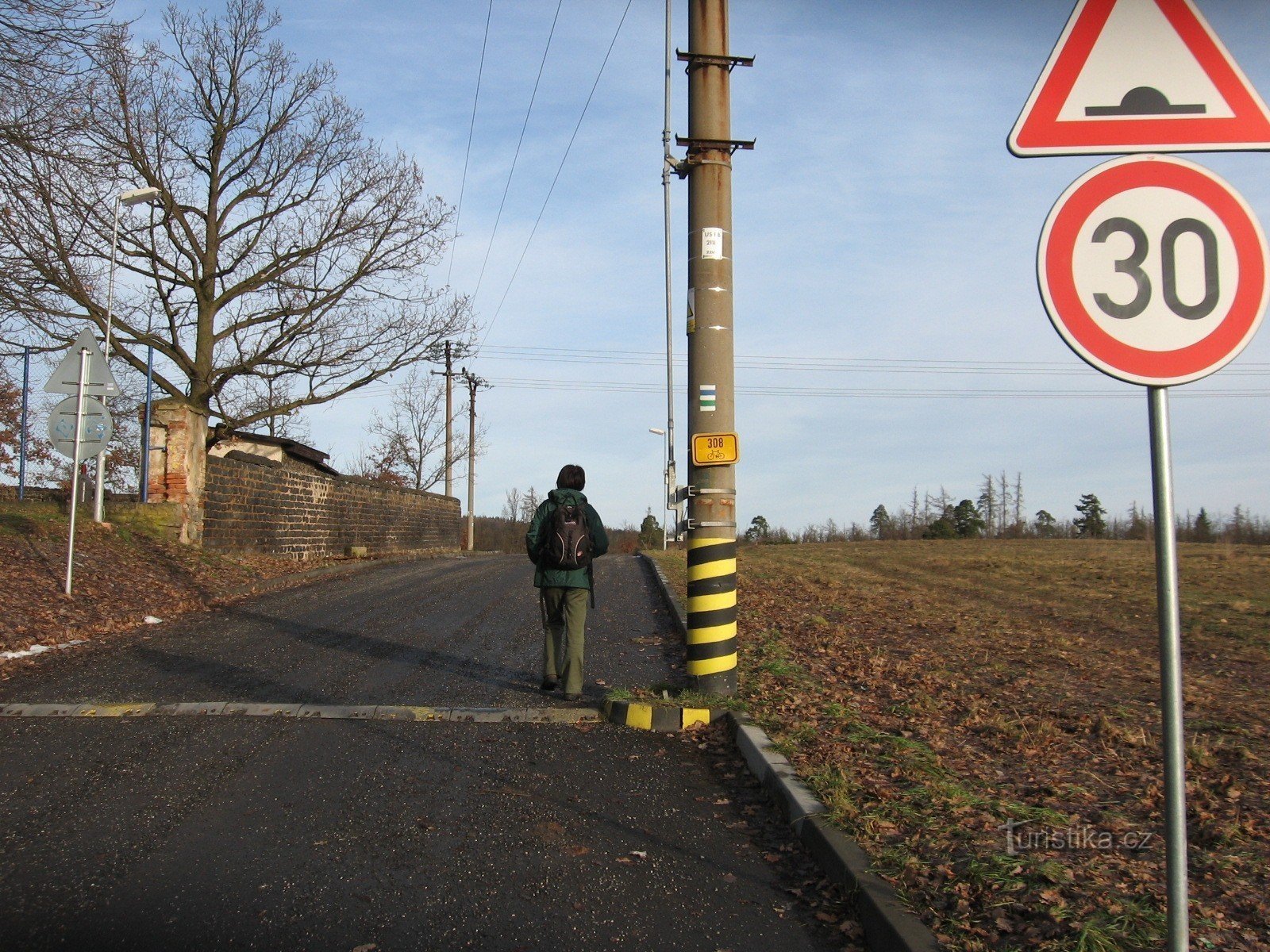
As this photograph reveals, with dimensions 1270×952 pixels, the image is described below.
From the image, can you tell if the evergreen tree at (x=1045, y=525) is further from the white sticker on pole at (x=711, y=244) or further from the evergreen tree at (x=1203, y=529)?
the white sticker on pole at (x=711, y=244)

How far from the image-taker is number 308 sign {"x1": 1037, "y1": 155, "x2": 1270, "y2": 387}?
2488 millimetres

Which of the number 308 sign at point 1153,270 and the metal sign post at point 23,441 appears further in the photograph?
the metal sign post at point 23,441

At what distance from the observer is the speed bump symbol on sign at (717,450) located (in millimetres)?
6727

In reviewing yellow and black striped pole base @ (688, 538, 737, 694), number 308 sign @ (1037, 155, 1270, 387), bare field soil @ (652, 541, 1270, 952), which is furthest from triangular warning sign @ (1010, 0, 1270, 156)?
yellow and black striped pole base @ (688, 538, 737, 694)

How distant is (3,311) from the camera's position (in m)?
18.8

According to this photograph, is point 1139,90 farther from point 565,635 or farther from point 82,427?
point 82,427

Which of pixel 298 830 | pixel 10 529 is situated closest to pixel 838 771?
pixel 298 830

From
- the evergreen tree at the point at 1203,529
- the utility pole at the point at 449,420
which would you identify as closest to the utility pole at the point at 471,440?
the utility pole at the point at 449,420

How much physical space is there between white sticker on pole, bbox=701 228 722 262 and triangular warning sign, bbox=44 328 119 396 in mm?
7763

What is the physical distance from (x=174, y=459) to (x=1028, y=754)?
13.8 metres

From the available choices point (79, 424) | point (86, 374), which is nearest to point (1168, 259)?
point (79, 424)

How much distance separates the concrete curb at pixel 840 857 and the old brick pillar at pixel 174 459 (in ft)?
40.9

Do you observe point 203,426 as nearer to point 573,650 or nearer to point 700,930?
point 573,650

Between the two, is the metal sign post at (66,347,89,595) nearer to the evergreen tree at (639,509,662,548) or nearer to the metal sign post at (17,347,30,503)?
the metal sign post at (17,347,30,503)
